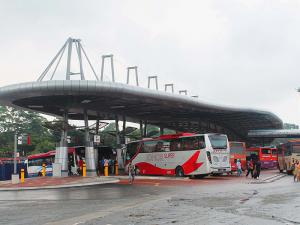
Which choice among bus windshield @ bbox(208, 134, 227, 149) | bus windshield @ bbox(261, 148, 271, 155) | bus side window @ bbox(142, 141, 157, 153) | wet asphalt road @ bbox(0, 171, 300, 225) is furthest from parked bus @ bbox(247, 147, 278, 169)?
wet asphalt road @ bbox(0, 171, 300, 225)

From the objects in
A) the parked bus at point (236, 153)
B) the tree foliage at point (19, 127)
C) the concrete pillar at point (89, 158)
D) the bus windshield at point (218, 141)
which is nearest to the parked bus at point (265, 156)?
the parked bus at point (236, 153)

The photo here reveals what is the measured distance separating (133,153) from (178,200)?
20.6m

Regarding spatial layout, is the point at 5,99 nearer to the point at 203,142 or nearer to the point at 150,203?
the point at 203,142

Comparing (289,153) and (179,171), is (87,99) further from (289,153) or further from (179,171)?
(289,153)

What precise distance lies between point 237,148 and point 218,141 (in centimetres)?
628

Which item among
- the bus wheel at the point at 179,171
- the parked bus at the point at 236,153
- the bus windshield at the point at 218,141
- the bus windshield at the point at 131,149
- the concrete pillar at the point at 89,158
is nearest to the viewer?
the bus windshield at the point at 218,141

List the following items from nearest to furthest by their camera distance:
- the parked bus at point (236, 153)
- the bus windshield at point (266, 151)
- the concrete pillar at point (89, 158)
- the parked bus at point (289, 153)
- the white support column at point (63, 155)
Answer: the parked bus at point (289, 153) < the white support column at point (63, 155) < the parked bus at point (236, 153) < the concrete pillar at point (89, 158) < the bus windshield at point (266, 151)

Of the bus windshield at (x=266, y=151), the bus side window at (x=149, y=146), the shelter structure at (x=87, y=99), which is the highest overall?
the shelter structure at (x=87, y=99)

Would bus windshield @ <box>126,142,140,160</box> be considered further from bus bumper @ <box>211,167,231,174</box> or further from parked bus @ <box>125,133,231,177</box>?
bus bumper @ <box>211,167,231,174</box>

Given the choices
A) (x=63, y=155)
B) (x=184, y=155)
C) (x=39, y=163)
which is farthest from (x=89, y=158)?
(x=39, y=163)

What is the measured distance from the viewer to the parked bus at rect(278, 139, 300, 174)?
104 ft

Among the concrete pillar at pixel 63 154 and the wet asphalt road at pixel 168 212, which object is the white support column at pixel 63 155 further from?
the wet asphalt road at pixel 168 212

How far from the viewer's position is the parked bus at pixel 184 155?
29172 millimetres

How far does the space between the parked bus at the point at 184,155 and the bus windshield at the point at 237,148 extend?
15.4ft
